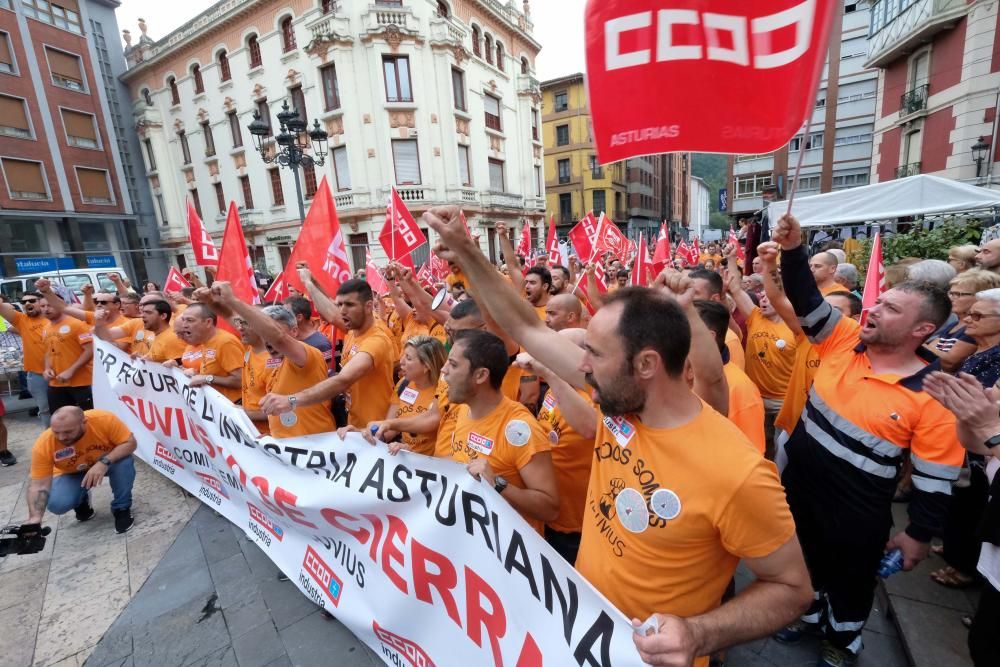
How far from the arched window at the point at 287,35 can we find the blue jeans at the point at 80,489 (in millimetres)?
26692

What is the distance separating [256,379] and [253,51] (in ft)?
98.3

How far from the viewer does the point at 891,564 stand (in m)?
2.21

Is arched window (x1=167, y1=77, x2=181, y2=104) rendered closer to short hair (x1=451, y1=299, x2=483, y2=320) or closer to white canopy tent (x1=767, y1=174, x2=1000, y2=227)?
white canopy tent (x1=767, y1=174, x2=1000, y2=227)

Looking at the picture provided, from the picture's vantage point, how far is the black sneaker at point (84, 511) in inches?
177

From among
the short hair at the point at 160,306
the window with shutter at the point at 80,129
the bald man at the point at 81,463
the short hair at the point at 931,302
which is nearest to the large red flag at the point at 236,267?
the short hair at the point at 160,306

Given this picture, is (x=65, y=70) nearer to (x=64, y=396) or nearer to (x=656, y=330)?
(x=64, y=396)

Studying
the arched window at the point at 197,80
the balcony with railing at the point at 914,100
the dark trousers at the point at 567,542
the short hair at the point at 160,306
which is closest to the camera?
the dark trousers at the point at 567,542

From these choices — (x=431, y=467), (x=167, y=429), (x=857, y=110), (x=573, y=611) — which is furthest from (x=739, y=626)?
(x=857, y=110)

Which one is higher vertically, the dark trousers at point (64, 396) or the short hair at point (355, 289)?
the short hair at point (355, 289)

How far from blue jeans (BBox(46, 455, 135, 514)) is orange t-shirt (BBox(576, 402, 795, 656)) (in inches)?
184

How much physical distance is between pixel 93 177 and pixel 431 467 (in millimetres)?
35817

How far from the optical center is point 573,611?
5.16 ft

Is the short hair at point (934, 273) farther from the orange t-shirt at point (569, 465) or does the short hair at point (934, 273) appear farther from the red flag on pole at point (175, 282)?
the red flag on pole at point (175, 282)

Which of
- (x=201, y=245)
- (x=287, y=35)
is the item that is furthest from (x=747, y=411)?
(x=287, y=35)
